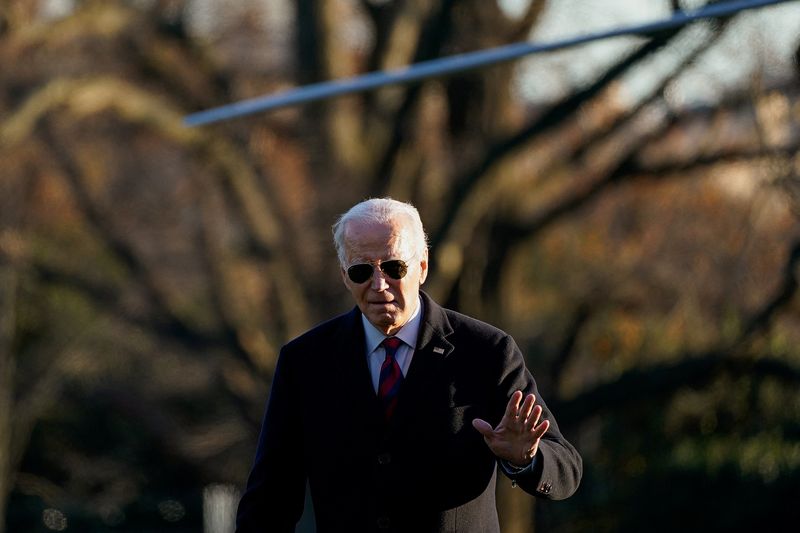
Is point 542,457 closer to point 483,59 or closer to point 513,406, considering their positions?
point 513,406

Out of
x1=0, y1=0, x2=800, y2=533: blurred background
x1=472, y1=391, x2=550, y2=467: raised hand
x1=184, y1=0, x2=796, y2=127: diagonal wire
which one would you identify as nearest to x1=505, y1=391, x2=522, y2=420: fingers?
x1=472, y1=391, x2=550, y2=467: raised hand

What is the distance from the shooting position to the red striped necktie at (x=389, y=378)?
3846 mm

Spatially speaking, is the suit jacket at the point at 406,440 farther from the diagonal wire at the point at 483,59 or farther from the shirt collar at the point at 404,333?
the diagonal wire at the point at 483,59

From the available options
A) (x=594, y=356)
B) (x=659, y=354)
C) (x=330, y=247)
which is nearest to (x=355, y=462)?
(x=330, y=247)

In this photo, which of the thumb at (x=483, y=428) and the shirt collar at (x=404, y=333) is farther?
the shirt collar at (x=404, y=333)

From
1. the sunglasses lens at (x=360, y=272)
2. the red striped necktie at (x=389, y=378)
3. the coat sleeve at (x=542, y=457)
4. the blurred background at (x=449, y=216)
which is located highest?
the blurred background at (x=449, y=216)

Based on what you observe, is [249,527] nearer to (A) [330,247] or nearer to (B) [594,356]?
(A) [330,247]

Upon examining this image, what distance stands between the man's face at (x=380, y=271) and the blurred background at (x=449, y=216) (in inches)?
391

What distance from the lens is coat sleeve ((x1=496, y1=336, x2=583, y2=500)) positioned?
3.62 m

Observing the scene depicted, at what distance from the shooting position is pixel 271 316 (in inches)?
699

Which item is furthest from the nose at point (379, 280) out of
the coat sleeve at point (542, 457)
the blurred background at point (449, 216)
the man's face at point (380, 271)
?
the blurred background at point (449, 216)

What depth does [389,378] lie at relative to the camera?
388cm

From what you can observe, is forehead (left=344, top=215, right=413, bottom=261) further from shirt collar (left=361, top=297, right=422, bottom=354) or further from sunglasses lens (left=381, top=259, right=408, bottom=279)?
shirt collar (left=361, top=297, right=422, bottom=354)

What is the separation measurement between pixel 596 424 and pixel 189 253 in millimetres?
5087
